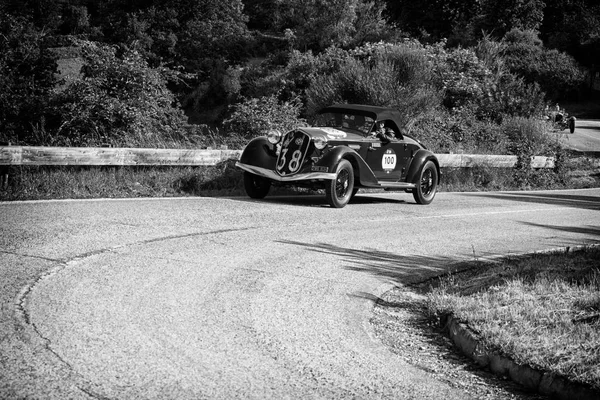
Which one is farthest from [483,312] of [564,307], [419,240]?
[419,240]

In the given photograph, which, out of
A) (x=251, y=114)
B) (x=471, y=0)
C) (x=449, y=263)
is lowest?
(x=449, y=263)

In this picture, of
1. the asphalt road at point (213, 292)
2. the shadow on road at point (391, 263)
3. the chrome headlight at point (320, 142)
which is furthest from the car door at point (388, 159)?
the shadow on road at point (391, 263)

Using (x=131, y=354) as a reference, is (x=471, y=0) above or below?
above

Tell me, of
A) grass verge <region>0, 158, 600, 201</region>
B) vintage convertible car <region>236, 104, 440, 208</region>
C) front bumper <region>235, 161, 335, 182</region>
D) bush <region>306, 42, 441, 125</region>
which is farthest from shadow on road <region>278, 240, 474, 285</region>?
bush <region>306, 42, 441, 125</region>

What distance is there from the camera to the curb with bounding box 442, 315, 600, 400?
4.69m

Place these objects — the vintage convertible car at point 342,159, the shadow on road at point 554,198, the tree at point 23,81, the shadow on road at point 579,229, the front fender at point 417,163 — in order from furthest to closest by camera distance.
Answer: the shadow on road at point 554,198 < the tree at point 23,81 < the front fender at point 417,163 < the vintage convertible car at point 342,159 < the shadow on road at point 579,229

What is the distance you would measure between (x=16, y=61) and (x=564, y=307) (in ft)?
51.4

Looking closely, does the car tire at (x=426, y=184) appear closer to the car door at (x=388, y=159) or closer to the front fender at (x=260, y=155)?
the car door at (x=388, y=159)

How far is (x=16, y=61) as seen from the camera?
18.8 meters

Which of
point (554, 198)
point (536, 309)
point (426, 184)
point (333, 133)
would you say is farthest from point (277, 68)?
point (536, 309)

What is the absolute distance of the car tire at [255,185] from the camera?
14.0 m

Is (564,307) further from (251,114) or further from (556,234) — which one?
(251,114)

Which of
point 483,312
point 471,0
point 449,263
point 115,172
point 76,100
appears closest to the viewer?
point 483,312

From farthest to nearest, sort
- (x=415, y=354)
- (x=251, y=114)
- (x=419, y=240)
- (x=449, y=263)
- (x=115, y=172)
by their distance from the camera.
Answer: (x=251, y=114) < (x=115, y=172) < (x=419, y=240) < (x=449, y=263) < (x=415, y=354)
